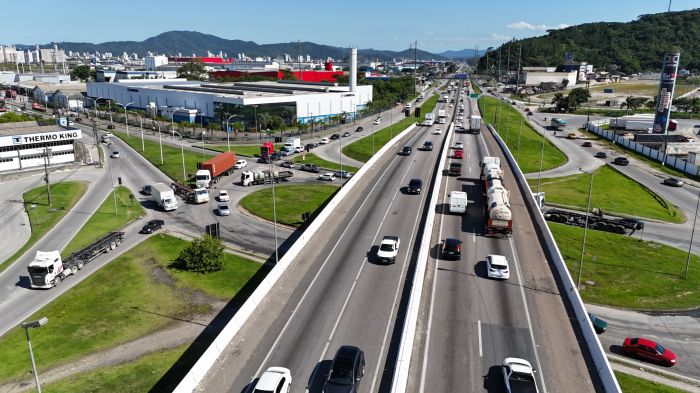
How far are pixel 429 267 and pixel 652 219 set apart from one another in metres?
44.3

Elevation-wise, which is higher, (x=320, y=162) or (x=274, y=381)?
(x=274, y=381)

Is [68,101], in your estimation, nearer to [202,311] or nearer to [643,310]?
[202,311]

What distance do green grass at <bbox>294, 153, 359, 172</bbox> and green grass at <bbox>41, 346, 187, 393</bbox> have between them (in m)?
60.0

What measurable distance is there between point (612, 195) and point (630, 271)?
34.1m

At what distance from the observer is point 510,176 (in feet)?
231

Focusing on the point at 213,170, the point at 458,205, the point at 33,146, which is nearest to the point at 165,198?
the point at 213,170

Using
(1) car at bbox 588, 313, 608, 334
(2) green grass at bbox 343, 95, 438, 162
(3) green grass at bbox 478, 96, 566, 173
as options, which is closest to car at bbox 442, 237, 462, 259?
(1) car at bbox 588, 313, 608, 334

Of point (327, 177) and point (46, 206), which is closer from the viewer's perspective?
point (46, 206)

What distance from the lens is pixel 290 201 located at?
68938mm

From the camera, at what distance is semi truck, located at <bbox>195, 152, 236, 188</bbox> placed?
74.4 meters

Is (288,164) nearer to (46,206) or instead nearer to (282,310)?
(46,206)

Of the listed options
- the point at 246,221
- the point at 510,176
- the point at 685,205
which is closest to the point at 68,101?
the point at 246,221

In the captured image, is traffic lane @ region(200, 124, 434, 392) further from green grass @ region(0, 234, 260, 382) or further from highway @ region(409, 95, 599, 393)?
green grass @ region(0, 234, 260, 382)

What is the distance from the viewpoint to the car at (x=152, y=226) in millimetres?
56719
